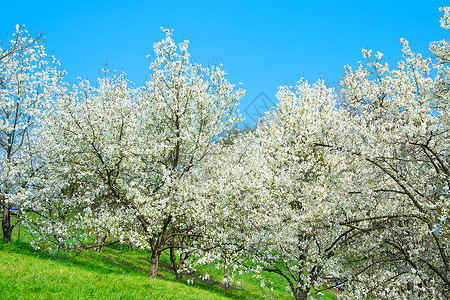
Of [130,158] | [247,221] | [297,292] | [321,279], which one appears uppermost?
[130,158]

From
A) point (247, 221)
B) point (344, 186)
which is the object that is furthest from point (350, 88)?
point (247, 221)

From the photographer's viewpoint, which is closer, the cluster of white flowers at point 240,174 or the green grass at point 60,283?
the green grass at point 60,283

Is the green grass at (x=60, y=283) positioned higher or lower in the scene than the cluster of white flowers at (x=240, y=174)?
lower

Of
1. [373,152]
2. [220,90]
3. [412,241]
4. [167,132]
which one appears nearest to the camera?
[373,152]

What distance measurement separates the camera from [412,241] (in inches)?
430

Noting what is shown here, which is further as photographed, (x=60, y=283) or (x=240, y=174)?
(x=240, y=174)

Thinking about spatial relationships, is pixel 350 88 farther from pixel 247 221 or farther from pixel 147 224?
pixel 147 224

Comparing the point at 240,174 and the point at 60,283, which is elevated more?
the point at 240,174

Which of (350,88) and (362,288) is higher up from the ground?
(350,88)

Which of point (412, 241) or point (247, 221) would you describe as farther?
point (247, 221)

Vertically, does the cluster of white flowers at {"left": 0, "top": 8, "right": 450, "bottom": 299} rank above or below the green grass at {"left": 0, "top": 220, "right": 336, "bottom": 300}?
above

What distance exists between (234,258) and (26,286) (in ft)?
26.3

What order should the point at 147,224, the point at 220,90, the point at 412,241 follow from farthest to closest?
the point at 220,90 → the point at 147,224 → the point at 412,241

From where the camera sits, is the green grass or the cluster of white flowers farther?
the cluster of white flowers
